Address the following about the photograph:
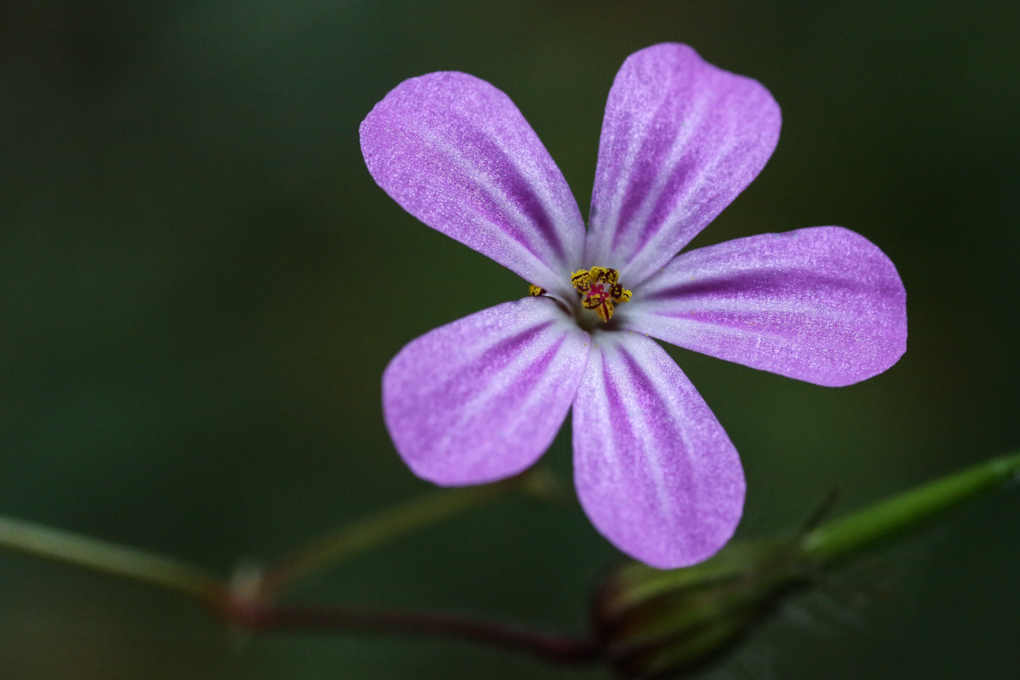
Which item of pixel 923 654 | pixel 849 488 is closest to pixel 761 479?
pixel 849 488

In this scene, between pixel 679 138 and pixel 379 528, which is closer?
pixel 679 138

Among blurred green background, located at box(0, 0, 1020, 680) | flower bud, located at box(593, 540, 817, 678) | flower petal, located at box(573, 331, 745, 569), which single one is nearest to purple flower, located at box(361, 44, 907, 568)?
flower petal, located at box(573, 331, 745, 569)

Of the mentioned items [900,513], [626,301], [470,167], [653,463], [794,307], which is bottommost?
[900,513]

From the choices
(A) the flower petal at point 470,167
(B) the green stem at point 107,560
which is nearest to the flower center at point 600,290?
(A) the flower petal at point 470,167

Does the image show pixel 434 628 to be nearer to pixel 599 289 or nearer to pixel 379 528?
pixel 379 528

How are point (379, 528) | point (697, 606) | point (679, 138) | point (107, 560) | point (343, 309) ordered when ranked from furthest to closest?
point (343, 309), point (379, 528), point (107, 560), point (697, 606), point (679, 138)

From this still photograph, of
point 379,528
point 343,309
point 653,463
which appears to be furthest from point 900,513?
point 343,309

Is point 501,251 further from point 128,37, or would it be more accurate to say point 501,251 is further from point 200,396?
point 128,37

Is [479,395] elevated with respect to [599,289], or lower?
lower

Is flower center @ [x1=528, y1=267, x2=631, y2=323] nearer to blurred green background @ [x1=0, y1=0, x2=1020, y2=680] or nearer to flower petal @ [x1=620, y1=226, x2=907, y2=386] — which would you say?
flower petal @ [x1=620, y1=226, x2=907, y2=386]
